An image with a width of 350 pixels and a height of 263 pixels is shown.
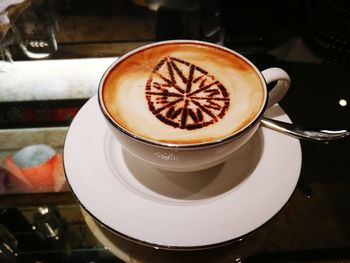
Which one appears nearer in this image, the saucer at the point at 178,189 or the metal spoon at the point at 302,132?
the saucer at the point at 178,189

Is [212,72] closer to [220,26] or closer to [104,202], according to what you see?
[104,202]

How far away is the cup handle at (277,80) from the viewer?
1.86 ft

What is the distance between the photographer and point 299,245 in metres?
0.52

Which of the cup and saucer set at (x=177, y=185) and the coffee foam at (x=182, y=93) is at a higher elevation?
the coffee foam at (x=182, y=93)

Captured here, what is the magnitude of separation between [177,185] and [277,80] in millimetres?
231

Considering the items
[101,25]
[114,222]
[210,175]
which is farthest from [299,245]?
[101,25]

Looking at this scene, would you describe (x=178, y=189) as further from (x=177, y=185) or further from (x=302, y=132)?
(x=302, y=132)

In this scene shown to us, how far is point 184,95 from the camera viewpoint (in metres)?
0.56

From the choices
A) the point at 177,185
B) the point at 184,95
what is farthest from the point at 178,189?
the point at 184,95

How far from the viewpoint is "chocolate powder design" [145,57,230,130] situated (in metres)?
0.52

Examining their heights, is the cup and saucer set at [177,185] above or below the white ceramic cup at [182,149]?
below

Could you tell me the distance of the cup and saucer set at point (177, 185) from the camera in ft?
1.43

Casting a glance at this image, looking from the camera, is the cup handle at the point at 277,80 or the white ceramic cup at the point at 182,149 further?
the cup handle at the point at 277,80

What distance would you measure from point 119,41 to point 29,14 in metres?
0.24
